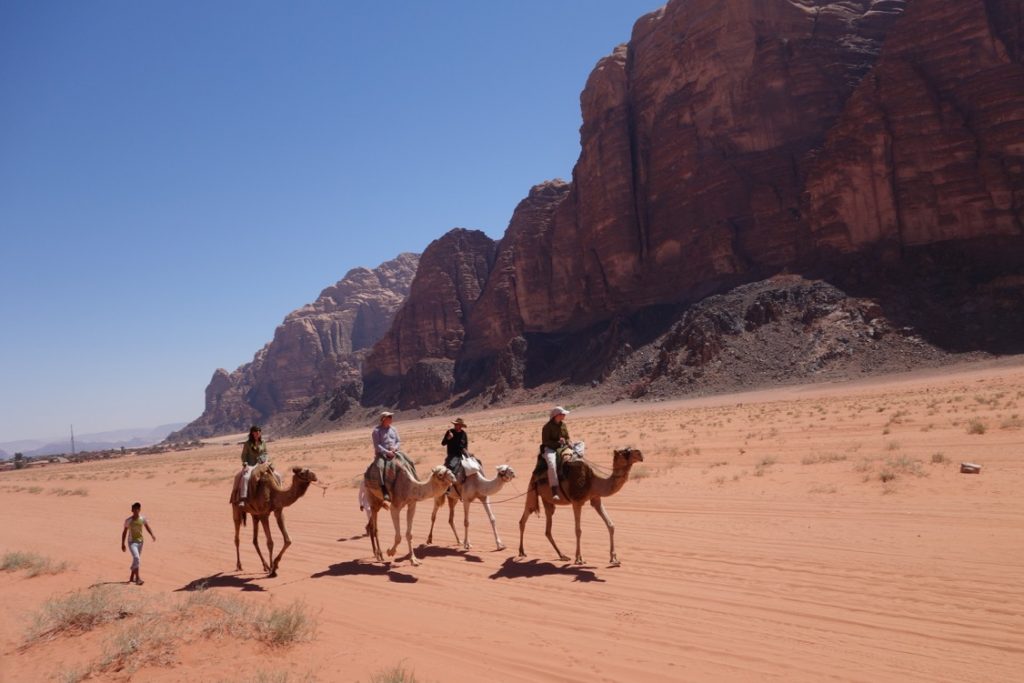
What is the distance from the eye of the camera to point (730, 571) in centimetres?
975

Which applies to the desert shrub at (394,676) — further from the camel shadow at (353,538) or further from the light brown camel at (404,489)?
the camel shadow at (353,538)

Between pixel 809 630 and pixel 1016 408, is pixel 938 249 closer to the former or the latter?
pixel 1016 408

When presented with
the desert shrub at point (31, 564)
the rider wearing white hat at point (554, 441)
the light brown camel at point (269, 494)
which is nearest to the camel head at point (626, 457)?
the rider wearing white hat at point (554, 441)

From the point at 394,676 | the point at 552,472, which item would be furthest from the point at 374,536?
the point at 394,676

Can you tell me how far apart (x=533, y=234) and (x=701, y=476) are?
101 m

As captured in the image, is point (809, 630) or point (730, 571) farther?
point (730, 571)

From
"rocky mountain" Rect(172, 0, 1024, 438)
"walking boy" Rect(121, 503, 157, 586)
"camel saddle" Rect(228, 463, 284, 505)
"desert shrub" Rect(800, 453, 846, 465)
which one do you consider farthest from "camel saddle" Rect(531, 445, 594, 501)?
"rocky mountain" Rect(172, 0, 1024, 438)

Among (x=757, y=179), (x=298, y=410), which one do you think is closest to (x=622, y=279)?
(x=757, y=179)

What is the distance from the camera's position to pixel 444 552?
13.0 meters

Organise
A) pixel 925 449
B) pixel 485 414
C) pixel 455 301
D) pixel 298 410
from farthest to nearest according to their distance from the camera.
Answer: pixel 298 410 < pixel 455 301 < pixel 485 414 < pixel 925 449

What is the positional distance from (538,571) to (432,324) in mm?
124532

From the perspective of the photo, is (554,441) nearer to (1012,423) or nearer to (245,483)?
(245,483)

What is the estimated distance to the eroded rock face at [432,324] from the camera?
422ft

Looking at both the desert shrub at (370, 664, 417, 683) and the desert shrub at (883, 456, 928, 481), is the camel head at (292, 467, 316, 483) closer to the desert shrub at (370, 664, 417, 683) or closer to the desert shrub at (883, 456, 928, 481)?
the desert shrub at (370, 664, 417, 683)
